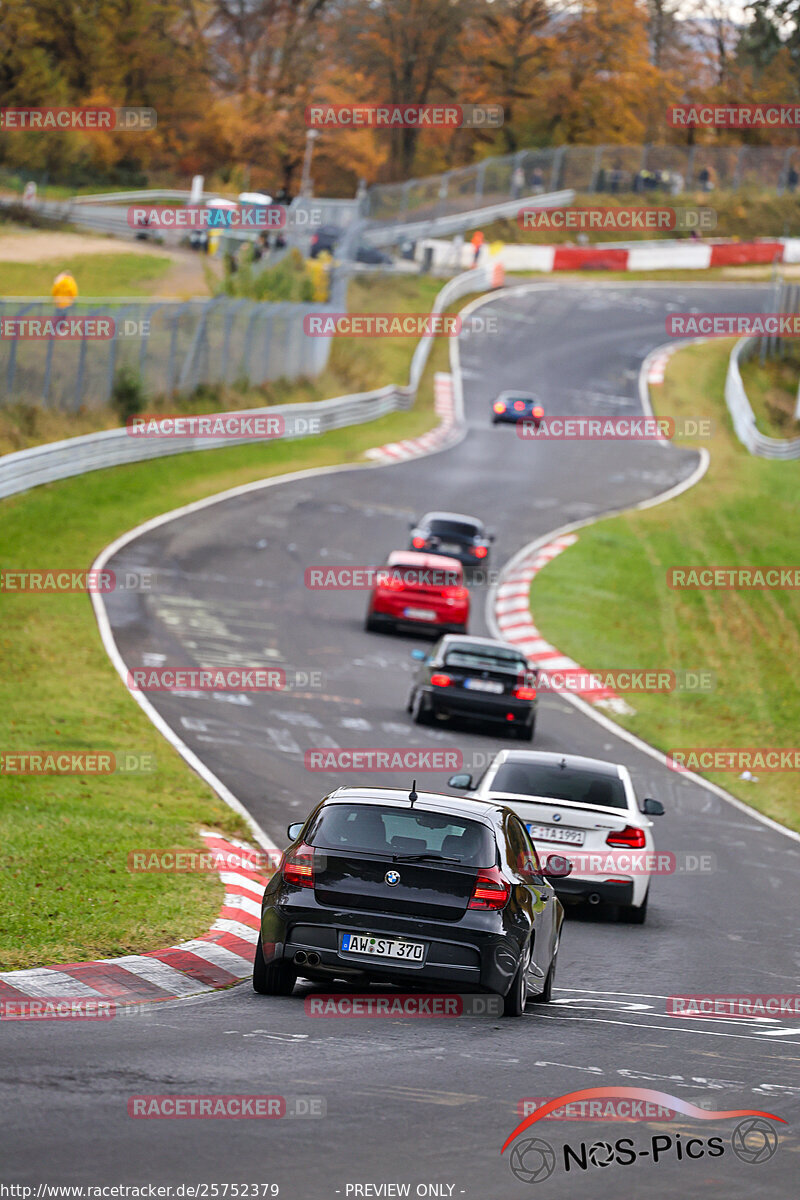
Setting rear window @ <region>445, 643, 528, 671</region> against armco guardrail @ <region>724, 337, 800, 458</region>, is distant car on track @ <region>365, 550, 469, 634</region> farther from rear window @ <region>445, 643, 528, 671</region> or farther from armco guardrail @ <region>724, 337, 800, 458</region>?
armco guardrail @ <region>724, 337, 800, 458</region>

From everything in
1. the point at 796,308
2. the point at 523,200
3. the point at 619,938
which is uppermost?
the point at 523,200

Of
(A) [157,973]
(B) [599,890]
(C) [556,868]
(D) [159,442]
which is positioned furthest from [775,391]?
(A) [157,973]

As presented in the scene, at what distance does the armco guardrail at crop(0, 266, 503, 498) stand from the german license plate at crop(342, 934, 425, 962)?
23.9 m

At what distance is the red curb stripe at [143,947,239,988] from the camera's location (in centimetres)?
1065

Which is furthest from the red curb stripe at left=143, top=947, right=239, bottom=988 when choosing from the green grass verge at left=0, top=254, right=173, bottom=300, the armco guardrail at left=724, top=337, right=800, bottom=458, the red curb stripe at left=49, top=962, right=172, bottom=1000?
the armco guardrail at left=724, top=337, right=800, bottom=458

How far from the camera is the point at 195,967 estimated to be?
10977 millimetres

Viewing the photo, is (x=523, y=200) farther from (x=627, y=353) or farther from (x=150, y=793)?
(x=150, y=793)

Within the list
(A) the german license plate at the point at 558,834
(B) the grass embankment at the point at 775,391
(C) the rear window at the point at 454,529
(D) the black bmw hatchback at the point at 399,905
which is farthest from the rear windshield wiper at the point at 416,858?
(B) the grass embankment at the point at 775,391

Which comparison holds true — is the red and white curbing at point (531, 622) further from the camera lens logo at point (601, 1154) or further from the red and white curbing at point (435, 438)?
the camera lens logo at point (601, 1154)

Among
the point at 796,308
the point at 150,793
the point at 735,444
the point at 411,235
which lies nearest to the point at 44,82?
the point at 411,235

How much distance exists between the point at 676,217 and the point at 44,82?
107ft

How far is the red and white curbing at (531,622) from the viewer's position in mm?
27234

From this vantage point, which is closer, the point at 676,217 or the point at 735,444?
the point at 735,444

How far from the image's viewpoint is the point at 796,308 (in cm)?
6956
